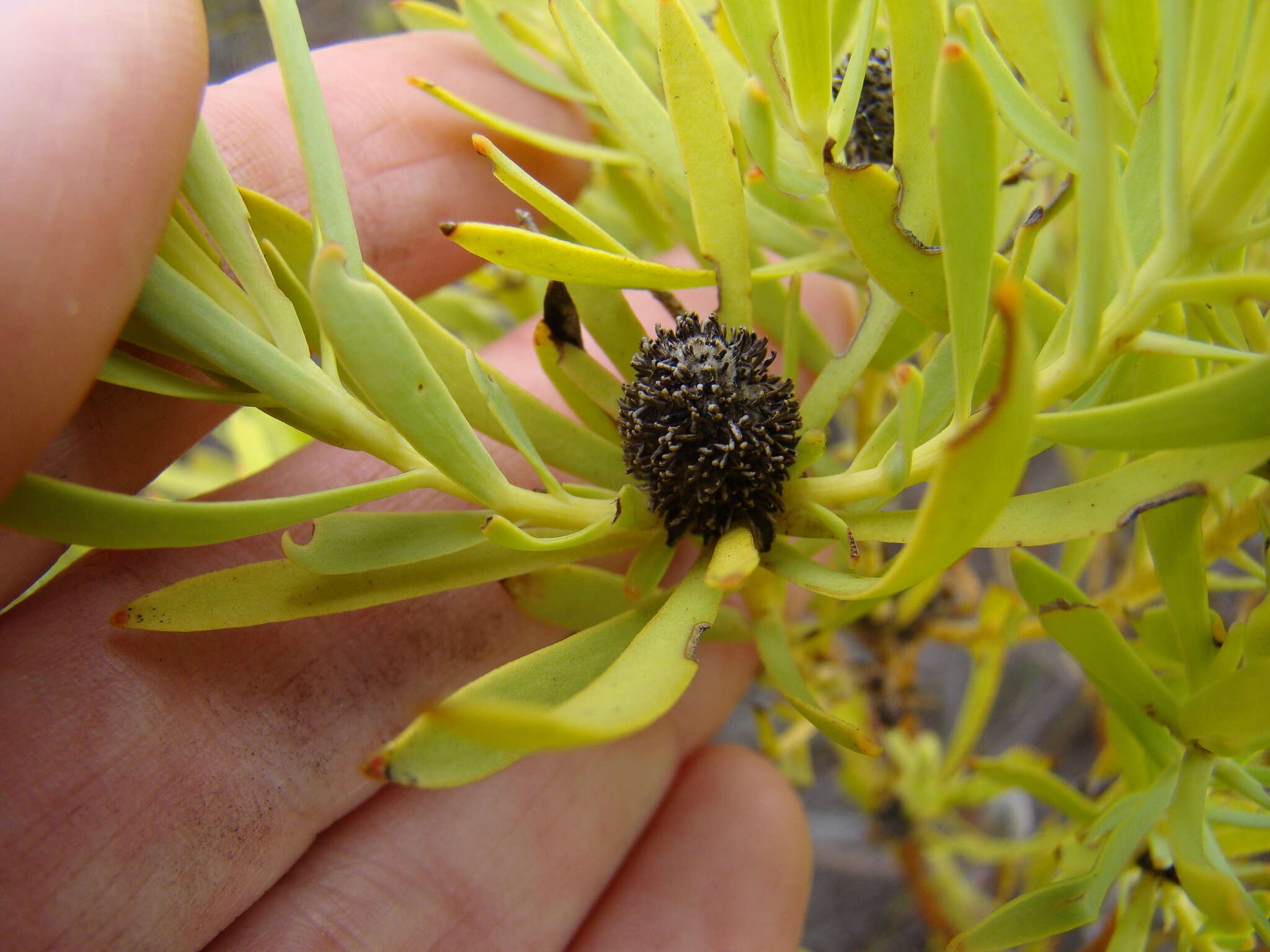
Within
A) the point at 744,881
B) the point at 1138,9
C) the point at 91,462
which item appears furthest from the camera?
the point at 744,881

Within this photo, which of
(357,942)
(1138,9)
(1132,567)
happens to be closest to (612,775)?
(357,942)

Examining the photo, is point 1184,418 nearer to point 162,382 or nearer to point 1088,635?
point 1088,635

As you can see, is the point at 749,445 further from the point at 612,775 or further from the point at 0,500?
the point at 612,775

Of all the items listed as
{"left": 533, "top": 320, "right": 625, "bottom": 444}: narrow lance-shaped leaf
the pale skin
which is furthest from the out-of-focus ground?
{"left": 533, "top": 320, "right": 625, "bottom": 444}: narrow lance-shaped leaf

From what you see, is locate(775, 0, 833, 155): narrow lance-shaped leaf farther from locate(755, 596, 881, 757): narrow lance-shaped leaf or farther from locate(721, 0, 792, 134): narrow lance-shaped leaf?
locate(755, 596, 881, 757): narrow lance-shaped leaf

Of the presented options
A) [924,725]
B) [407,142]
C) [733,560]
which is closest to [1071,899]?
[733,560]

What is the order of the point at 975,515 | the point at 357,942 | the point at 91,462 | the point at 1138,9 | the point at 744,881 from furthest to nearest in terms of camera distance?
1. the point at 744,881
2. the point at 357,942
3. the point at 91,462
4. the point at 1138,9
5. the point at 975,515

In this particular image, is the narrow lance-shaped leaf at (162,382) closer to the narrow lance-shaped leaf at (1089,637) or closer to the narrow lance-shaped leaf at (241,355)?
the narrow lance-shaped leaf at (241,355)
